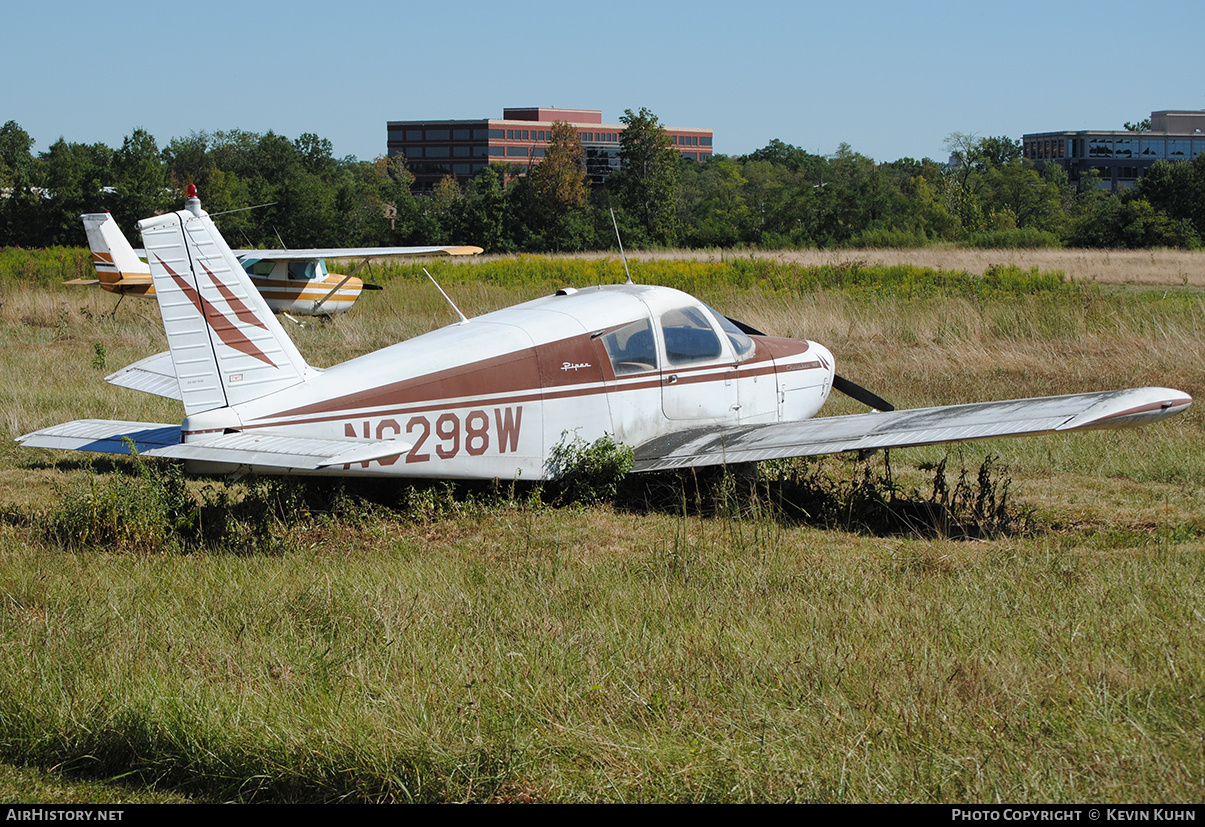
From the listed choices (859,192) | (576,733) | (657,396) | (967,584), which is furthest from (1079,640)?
(859,192)

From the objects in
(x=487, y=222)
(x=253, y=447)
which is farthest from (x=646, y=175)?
(x=253, y=447)

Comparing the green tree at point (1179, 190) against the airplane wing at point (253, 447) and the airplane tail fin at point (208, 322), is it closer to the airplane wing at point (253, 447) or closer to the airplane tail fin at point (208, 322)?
the airplane tail fin at point (208, 322)

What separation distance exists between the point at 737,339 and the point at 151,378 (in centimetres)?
530

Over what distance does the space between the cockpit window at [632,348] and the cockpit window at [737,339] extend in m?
0.82

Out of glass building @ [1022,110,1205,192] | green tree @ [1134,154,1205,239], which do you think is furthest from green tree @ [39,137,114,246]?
glass building @ [1022,110,1205,192]

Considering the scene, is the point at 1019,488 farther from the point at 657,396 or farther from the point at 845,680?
the point at 845,680

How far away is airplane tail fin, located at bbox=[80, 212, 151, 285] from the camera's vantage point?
22203 mm

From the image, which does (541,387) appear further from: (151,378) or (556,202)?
(556,202)

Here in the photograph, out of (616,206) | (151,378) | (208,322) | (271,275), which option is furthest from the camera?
(616,206)

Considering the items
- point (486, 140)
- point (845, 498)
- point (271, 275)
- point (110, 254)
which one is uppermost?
point (486, 140)

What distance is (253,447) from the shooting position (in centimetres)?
643

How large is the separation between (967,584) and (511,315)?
4.21 meters
